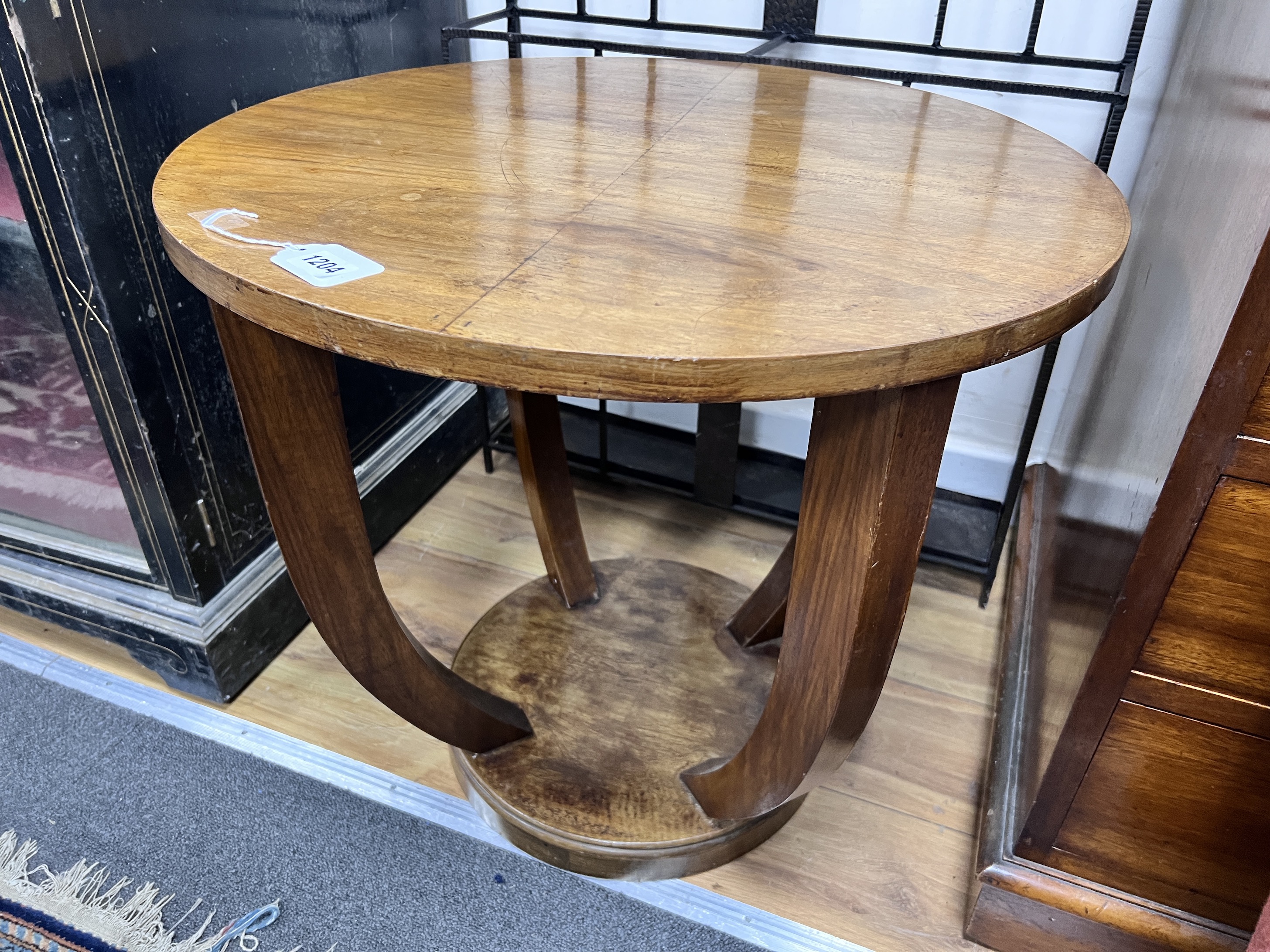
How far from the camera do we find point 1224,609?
77 centimetres

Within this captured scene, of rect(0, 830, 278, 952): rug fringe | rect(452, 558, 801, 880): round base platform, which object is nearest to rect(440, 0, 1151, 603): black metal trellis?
rect(452, 558, 801, 880): round base platform

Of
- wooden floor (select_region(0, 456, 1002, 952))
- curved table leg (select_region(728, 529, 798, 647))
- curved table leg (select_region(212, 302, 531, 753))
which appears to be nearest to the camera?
curved table leg (select_region(212, 302, 531, 753))

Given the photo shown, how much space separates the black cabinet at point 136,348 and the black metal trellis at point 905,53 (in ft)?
0.77

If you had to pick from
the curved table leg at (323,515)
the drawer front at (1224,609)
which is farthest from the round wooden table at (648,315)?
the drawer front at (1224,609)

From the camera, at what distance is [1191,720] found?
83 cm

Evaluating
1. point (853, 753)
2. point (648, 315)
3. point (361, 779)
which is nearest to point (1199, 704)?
point (853, 753)

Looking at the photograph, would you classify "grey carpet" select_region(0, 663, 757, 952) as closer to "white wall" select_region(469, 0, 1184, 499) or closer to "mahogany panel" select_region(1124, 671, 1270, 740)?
"mahogany panel" select_region(1124, 671, 1270, 740)

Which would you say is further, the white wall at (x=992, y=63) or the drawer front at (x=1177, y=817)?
the white wall at (x=992, y=63)

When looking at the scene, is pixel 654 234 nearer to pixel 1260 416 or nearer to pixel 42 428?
pixel 1260 416

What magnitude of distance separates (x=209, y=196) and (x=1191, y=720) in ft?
3.24

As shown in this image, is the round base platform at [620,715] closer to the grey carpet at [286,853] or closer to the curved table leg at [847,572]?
the grey carpet at [286,853]

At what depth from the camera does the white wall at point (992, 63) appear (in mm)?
1278

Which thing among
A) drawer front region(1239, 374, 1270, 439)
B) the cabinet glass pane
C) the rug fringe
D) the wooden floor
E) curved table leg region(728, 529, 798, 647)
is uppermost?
drawer front region(1239, 374, 1270, 439)

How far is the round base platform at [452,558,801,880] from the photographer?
3.51 ft
